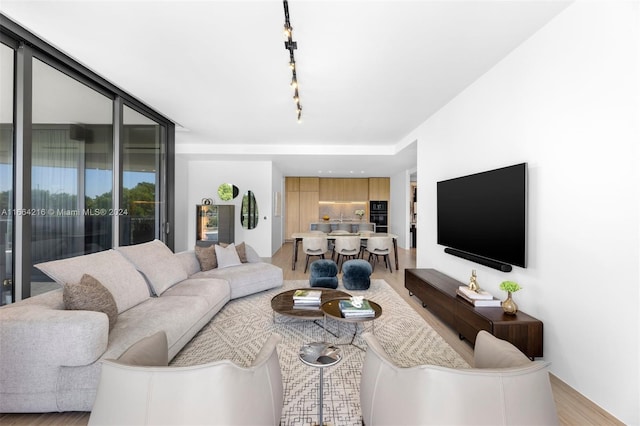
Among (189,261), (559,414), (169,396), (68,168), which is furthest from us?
(189,261)

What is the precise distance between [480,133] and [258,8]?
8.26 feet

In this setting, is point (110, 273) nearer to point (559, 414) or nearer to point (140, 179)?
point (140, 179)

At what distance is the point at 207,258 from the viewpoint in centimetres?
405

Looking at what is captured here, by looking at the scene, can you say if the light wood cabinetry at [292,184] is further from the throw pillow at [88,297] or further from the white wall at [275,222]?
the throw pillow at [88,297]

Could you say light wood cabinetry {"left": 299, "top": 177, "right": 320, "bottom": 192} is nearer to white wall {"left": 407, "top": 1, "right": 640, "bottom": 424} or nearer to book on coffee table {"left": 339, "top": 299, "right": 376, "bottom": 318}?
white wall {"left": 407, "top": 1, "right": 640, "bottom": 424}

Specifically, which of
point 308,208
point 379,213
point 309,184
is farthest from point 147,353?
point 379,213

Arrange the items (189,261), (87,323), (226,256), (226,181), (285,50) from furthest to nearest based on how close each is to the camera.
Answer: (226,181) → (226,256) → (189,261) → (285,50) → (87,323)

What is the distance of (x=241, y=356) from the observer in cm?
245

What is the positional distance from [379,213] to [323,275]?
6.42 m

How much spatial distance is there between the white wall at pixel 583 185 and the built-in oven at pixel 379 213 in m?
7.48

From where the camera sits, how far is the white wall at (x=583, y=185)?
1.68 meters

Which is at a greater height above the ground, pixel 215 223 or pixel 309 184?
pixel 309 184

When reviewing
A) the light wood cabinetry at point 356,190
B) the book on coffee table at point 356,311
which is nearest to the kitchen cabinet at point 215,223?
the light wood cabinetry at point 356,190

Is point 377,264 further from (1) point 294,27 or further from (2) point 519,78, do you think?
(1) point 294,27
